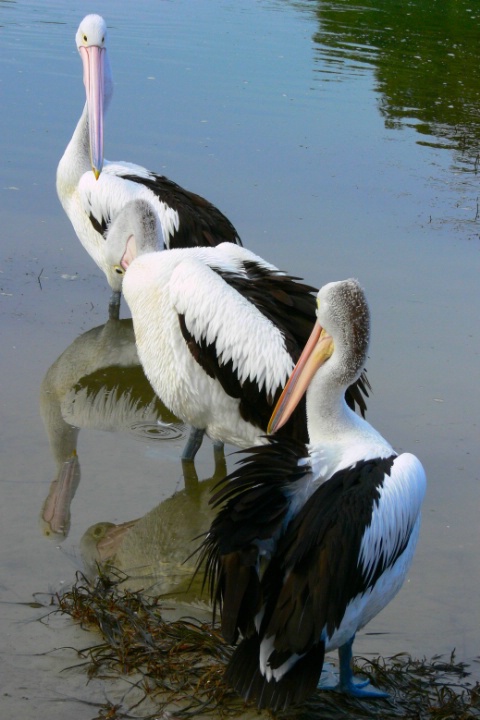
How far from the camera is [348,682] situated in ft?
10.2

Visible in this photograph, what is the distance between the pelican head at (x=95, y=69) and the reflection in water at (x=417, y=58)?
148 inches

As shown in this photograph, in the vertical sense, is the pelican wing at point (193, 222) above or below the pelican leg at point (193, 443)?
above

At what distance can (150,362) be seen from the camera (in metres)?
4.49

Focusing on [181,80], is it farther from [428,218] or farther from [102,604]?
[102,604]

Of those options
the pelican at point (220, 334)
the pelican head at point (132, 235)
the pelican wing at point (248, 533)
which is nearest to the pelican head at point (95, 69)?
the pelican head at point (132, 235)

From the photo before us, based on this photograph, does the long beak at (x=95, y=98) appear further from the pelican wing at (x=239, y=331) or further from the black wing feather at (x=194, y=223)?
the pelican wing at (x=239, y=331)

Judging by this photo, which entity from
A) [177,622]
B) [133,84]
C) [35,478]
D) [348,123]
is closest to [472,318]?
[35,478]

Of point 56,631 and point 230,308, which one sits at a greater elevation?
point 230,308

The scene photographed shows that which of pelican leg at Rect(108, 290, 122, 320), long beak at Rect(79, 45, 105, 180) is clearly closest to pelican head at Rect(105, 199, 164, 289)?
pelican leg at Rect(108, 290, 122, 320)

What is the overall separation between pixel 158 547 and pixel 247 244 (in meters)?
3.23

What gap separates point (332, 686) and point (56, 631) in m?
0.85

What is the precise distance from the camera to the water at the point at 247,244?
12.2 feet

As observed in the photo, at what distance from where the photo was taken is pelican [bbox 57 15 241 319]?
582 centimetres

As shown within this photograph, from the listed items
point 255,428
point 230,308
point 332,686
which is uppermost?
point 230,308
